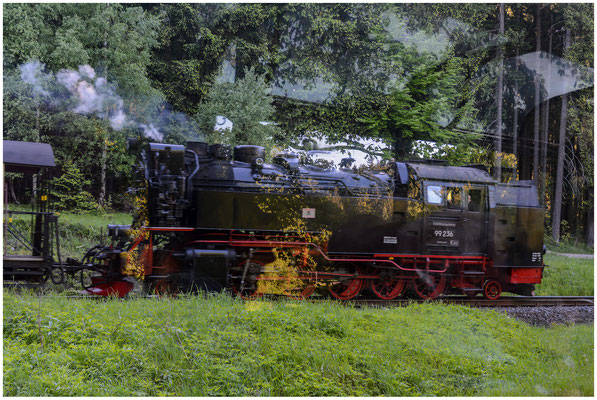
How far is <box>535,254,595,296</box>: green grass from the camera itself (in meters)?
4.55

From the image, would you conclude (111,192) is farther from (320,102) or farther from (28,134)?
(320,102)

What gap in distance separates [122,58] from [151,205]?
3.88 ft

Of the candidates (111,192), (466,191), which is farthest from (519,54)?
(111,192)

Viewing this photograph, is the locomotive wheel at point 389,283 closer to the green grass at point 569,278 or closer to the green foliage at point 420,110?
the green foliage at point 420,110

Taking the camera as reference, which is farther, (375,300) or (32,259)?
(375,300)

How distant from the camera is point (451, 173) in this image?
4.48 meters

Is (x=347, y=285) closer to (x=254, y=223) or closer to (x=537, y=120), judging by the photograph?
(x=254, y=223)

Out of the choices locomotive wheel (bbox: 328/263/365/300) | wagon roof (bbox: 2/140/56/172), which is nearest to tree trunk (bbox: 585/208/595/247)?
locomotive wheel (bbox: 328/263/365/300)

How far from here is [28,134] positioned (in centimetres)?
367

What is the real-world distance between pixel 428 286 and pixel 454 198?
874mm

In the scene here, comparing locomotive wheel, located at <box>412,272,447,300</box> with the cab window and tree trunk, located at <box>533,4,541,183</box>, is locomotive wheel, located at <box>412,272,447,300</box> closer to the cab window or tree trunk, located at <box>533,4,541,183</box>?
the cab window

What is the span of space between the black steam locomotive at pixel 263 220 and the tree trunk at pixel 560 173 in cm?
14

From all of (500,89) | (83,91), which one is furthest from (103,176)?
(500,89)

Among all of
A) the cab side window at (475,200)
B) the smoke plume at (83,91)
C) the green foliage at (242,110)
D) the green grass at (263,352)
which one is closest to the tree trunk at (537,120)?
the cab side window at (475,200)
